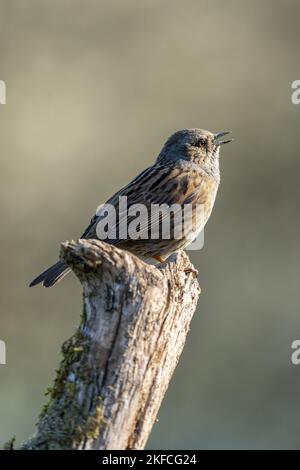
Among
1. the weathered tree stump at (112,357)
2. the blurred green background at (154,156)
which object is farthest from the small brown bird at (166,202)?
the blurred green background at (154,156)

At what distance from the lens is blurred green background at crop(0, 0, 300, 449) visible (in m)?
9.62

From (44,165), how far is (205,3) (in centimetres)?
446

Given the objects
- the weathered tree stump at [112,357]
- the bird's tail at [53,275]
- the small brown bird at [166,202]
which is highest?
the small brown bird at [166,202]

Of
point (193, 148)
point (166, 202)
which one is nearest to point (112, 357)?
point (166, 202)

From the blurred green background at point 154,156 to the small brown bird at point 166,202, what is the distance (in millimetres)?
3105

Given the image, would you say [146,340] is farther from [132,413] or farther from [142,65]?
[142,65]

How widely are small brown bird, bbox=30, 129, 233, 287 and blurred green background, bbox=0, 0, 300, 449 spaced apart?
311 centimetres

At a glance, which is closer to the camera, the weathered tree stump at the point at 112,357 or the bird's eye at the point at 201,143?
the weathered tree stump at the point at 112,357

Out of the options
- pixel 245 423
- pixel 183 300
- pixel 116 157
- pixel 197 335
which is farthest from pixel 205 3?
pixel 183 300

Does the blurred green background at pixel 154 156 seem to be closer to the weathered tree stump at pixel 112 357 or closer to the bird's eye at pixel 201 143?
the bird's eye at pixel 201 143

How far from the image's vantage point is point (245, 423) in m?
9.31

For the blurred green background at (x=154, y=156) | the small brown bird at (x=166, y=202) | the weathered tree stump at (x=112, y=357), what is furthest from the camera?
the blurred green background at (x=154, y=156)

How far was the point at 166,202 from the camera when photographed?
635 cm

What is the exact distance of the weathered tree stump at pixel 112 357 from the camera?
3.71 meters
